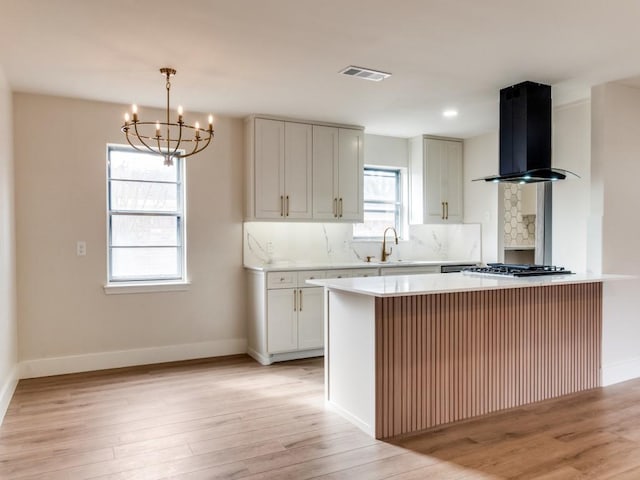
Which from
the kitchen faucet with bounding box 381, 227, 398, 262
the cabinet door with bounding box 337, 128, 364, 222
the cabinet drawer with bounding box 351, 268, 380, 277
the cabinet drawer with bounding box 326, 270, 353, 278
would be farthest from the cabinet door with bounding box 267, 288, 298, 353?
the kitchen faucet with bounding box 381, 227, 398, 262

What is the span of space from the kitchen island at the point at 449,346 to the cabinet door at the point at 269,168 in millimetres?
1708

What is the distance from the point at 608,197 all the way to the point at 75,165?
449 centimetres

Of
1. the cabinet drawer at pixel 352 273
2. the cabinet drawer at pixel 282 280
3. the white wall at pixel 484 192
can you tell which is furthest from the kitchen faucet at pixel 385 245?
the cabinet drawer at pixel 282 280

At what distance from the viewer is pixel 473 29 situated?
2.74m

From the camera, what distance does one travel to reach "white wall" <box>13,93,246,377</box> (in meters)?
4.01

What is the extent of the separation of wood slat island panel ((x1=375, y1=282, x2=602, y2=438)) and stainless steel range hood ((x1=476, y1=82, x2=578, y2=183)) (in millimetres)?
913

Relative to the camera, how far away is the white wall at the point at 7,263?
3.25 metres

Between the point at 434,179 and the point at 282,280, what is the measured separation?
7.90ft

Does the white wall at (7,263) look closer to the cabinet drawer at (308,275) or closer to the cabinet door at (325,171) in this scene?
the cabinet drawer at (308,275)

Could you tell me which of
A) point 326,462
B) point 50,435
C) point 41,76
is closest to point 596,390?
point 326,462

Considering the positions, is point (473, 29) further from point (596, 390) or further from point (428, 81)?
point (596, 390)

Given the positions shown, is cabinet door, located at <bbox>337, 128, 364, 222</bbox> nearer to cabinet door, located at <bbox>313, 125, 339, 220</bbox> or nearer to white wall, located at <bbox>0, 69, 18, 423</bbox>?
cabinet door, located at <bbox>313, 125, 339, 220</bbox>

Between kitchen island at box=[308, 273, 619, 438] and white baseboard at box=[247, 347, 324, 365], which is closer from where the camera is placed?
kitchen island at box=[308, 273, 619, 438]

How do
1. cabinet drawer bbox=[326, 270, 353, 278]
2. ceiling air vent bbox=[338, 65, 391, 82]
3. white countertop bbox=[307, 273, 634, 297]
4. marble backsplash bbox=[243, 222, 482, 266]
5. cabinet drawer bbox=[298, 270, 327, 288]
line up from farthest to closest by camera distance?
marble backsplash bbox=[243, 222, 482, 266]
cabinet drawer bbox=[326, 270, 353, 278]
cabinet drawer bbox=[298, 270, 327, 288]
ceiling air vent bbox=[338, 65, 391, 82]
white countertop bbox=[307, 273, 634, 297]
